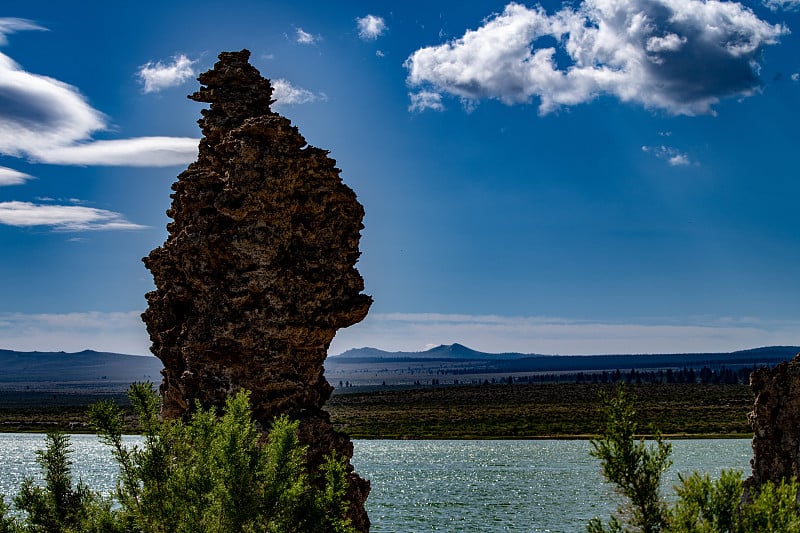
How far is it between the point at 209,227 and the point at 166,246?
1.27 meters

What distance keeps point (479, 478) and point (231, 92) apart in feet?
129

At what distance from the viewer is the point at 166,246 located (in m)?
13.8

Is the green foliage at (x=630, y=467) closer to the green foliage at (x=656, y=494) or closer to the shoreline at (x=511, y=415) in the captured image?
the green foliage at (x=656, y=494)

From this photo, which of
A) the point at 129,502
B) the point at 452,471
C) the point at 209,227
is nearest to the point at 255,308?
the point at 209,227

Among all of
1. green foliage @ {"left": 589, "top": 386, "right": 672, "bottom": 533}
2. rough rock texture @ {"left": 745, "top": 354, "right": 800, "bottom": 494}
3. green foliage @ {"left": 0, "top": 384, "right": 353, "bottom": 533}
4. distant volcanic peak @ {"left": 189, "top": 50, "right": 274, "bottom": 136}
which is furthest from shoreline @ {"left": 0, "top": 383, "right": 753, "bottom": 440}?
green foliage @ {"left": 589, "top": 386, "right": 672, "bottom": 533}

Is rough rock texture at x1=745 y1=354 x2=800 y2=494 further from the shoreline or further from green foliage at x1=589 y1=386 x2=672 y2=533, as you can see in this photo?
the shoreline

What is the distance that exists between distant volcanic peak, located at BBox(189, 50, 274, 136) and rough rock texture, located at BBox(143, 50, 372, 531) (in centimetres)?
60

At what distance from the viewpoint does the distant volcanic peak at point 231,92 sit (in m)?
14.4

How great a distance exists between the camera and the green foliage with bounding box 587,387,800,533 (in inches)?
261

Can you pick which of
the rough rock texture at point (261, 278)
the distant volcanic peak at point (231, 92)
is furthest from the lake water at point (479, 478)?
the distant volcanic peak at point (231, 92)

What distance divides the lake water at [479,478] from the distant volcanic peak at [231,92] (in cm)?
1058

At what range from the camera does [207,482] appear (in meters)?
8.86

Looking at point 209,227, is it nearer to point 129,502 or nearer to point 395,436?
point 129,502

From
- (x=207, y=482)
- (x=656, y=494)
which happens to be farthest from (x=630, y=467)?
(x=207, y=482)
